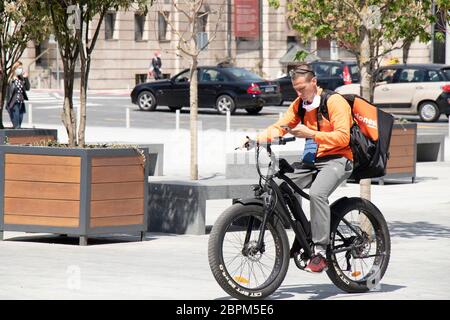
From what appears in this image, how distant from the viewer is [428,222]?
48.2 ft

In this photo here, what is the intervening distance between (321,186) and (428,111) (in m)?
28.9

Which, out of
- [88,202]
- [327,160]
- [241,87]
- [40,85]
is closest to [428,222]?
[88,202]

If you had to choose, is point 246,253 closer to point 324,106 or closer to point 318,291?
point 318,291

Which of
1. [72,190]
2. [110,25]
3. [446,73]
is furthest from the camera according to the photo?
[110,25]

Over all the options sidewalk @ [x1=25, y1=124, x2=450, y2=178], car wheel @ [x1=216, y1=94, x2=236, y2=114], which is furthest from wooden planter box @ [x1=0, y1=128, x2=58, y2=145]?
car wheel @ [x1=216, y1=94, x2=236, y2=114]

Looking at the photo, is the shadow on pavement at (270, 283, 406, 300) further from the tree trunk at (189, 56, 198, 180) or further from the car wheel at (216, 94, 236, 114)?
the car wheel at (216, 94, 236, 114)

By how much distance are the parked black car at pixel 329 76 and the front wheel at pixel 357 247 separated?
33.9m

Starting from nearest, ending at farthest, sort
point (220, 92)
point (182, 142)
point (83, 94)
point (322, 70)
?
point (83, 94)
point (182, 142)
point (220, 92)
point (322, 70)

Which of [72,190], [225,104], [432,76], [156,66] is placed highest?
[156,66]

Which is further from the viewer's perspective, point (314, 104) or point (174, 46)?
point (174, 46)

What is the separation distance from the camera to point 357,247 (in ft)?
32.2

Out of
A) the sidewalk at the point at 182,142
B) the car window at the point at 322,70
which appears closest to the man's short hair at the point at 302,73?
the sidewalk at the point at 182,142

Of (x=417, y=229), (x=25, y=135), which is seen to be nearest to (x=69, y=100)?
(x=417, y=229)

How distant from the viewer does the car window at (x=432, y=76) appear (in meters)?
38.1
